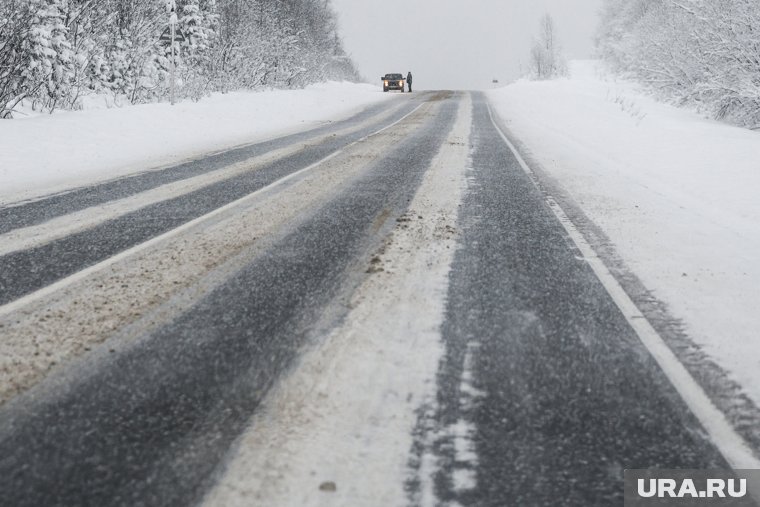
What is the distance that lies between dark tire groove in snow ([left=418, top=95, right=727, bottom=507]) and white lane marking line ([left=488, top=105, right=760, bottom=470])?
0.16ft

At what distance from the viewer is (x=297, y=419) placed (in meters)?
2.11

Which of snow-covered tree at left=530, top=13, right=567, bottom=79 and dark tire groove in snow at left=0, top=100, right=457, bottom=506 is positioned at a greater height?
snow-covered tree at left=530, top=13, right=567, bottom=79

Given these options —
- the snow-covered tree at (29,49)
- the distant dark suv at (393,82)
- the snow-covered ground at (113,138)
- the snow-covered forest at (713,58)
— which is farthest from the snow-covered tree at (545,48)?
the snow-covered tree at (29,49)

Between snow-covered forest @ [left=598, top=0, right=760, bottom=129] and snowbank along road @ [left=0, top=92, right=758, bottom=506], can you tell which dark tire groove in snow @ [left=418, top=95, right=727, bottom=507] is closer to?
snowbank along road @ [left=0, top=92, right=758, bottom=506]

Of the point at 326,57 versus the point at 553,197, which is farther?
the point at 326,57

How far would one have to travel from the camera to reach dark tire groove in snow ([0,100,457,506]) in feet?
5.80

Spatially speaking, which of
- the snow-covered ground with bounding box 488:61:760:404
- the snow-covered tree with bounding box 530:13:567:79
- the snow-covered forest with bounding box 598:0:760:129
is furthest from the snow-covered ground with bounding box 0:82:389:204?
the snow-covered tree with bounding box 530:13:567:79

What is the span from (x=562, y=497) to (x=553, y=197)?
5.22 meters

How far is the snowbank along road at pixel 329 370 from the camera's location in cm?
181

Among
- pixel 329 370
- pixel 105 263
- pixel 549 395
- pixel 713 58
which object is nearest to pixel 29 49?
pixel 105 263

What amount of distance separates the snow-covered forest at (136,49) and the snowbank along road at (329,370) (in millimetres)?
10018

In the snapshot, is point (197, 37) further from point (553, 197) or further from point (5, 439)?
point (5, 439)

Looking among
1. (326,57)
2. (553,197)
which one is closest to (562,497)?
(553,197)

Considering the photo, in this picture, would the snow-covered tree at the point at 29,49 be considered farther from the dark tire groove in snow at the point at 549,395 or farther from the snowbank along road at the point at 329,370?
the dark tire groove in snow at the point at 549,395
